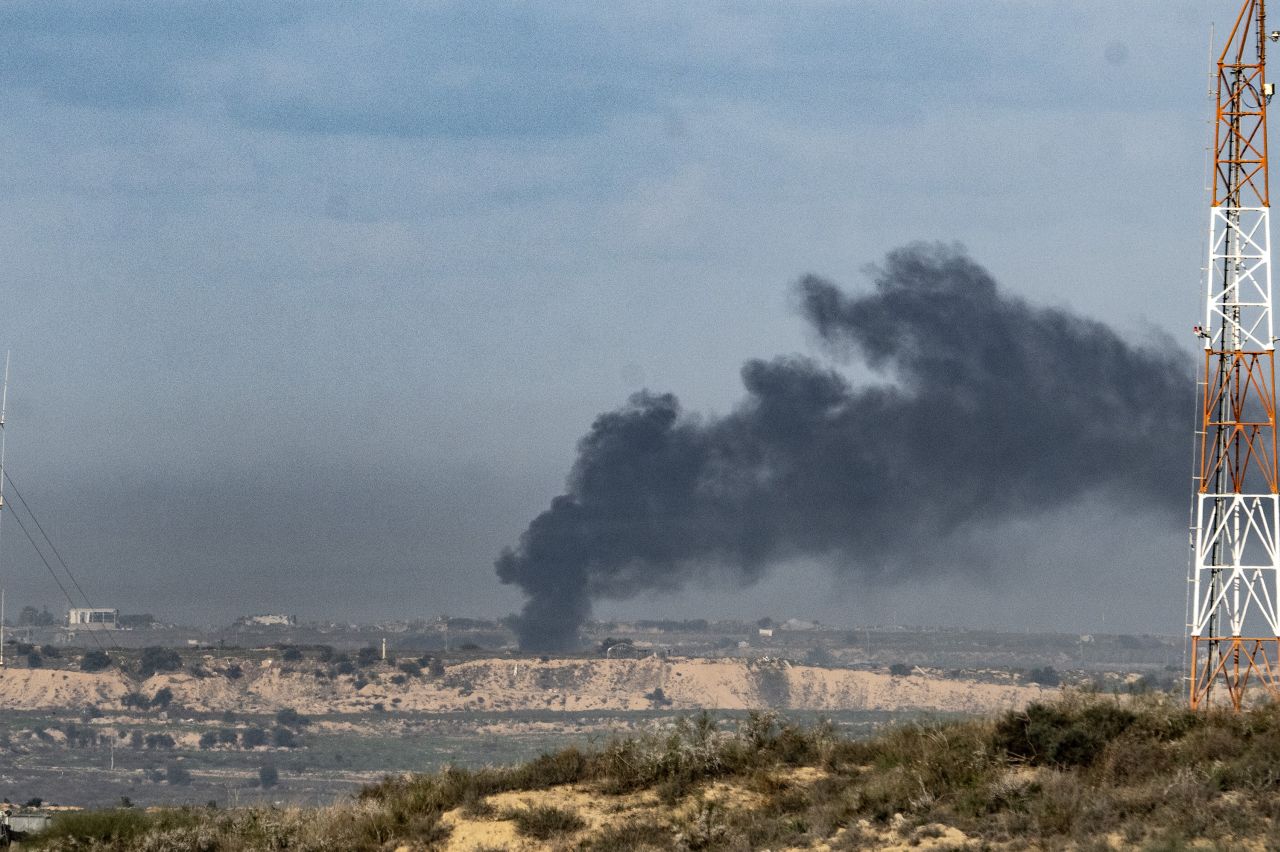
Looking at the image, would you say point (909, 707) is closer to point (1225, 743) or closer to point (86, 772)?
point (86, 772)

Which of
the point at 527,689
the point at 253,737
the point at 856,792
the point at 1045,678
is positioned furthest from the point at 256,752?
the point at 856,792

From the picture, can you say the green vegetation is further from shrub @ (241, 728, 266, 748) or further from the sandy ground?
the sandy ground

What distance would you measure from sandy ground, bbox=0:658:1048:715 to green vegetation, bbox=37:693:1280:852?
12813cm

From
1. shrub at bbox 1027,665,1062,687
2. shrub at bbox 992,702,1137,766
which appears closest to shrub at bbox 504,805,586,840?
shrub at bbox 992,702,1137,766

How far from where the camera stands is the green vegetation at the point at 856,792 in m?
21.9

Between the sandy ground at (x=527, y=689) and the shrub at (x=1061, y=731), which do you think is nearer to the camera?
the shrub at (x=1061, y=731)

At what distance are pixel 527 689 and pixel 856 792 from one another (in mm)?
139896

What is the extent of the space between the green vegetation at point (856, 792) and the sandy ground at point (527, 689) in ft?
420

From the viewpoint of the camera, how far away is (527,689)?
16162cm

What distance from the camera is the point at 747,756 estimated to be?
26672mm

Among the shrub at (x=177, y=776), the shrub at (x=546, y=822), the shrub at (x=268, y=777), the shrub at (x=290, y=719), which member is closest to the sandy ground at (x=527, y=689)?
the shrub at (x=290, y=719)

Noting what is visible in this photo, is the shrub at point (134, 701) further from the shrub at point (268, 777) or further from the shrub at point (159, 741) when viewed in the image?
the shrub at point (268, 777)

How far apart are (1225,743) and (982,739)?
12.0 feet

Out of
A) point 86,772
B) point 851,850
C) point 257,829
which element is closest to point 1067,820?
point 851,850
